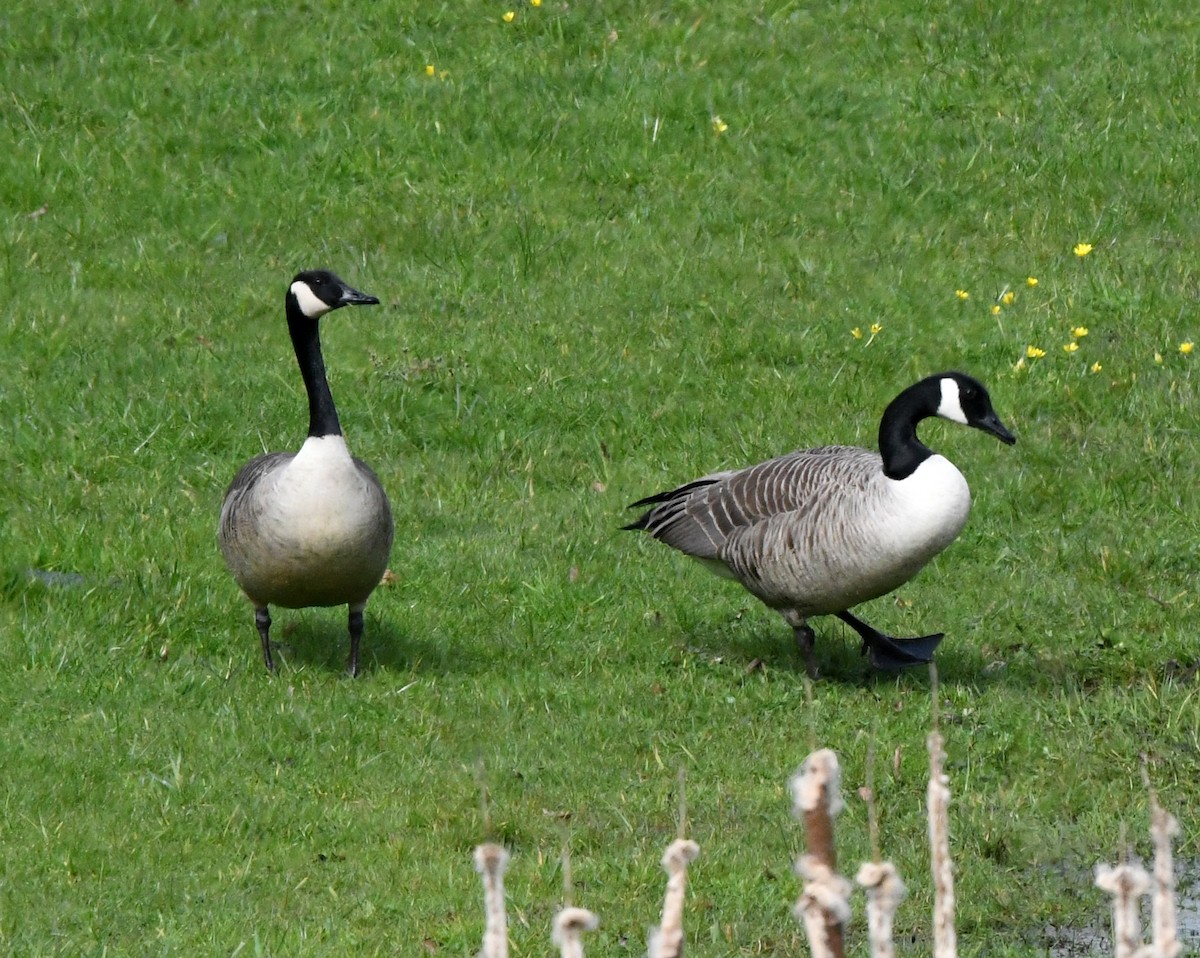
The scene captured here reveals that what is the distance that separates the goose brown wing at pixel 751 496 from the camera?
7355 mm

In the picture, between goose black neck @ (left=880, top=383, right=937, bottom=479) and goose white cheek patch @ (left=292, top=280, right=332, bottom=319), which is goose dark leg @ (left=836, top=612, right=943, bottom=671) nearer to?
goose black neck @ (left=880, top=383, right=937, bottom=479)

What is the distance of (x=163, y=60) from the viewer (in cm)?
1321

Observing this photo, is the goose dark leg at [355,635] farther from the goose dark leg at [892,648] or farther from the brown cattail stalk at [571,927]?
the brown cattail stalk at [571,927]

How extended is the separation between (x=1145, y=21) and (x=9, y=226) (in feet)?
27.8

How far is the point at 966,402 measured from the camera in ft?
24.3

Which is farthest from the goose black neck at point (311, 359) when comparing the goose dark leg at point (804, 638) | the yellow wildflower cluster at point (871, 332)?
the yellow wildflower cluster at point (871, 332)

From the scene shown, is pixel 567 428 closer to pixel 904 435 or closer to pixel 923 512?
pixel 904 435

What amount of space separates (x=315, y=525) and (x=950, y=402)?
2649mm

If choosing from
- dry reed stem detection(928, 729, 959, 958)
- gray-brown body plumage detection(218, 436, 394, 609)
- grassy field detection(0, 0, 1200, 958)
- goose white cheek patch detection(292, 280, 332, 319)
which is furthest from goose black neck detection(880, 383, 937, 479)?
dry reed stem detection(928, 729, 959, 958)

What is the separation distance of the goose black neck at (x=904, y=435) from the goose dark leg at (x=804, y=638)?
0.74 m

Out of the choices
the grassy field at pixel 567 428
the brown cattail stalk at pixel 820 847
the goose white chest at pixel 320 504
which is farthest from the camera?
the goose white chest at pixel 320 504

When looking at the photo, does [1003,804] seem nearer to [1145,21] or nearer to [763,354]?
[763,354]

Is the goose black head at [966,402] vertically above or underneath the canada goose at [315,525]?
above

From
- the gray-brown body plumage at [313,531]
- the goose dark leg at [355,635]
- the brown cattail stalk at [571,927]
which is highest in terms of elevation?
the gray-brown body plumage at [313,531]
